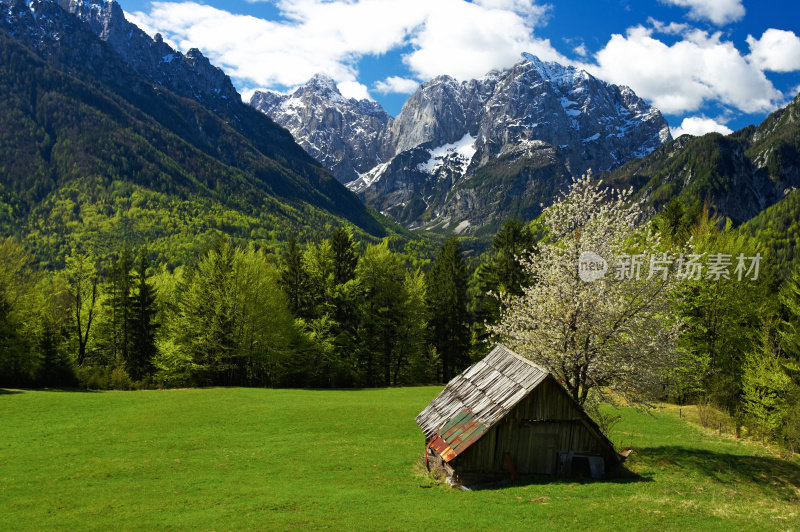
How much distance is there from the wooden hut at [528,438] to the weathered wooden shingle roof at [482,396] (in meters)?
0.06

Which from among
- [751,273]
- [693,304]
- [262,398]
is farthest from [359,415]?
[751,273]

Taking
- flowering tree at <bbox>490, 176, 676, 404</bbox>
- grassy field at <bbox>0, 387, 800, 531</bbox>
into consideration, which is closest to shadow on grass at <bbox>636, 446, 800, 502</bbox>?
grassy field at <bbox>0, 387, 800, 531</bbox>

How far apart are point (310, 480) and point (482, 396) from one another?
839 centimetres

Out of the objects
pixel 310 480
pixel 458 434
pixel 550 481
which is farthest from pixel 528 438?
pixel 310 480

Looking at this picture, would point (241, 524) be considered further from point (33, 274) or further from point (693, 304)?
point (33, 274)

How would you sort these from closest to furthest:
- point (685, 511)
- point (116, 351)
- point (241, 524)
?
point (241, 524), point (685, 511), point (116, 351)

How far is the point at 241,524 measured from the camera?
46.7ft

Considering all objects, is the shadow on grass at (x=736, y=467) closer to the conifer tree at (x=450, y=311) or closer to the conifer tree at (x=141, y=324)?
the conifer tree at (x=450, y=311)

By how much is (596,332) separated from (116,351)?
51315 millimetres

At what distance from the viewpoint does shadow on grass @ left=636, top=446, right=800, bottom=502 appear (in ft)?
64.8

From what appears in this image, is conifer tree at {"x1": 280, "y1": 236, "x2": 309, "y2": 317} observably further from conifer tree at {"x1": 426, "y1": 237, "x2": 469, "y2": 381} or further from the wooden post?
the wooden post

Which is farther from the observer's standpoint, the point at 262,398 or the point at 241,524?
the point at 262,398

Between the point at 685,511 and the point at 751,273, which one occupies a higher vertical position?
the point at 751,273

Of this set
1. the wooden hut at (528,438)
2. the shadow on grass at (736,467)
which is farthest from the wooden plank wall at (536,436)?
the shadow on grass at (736,467)
